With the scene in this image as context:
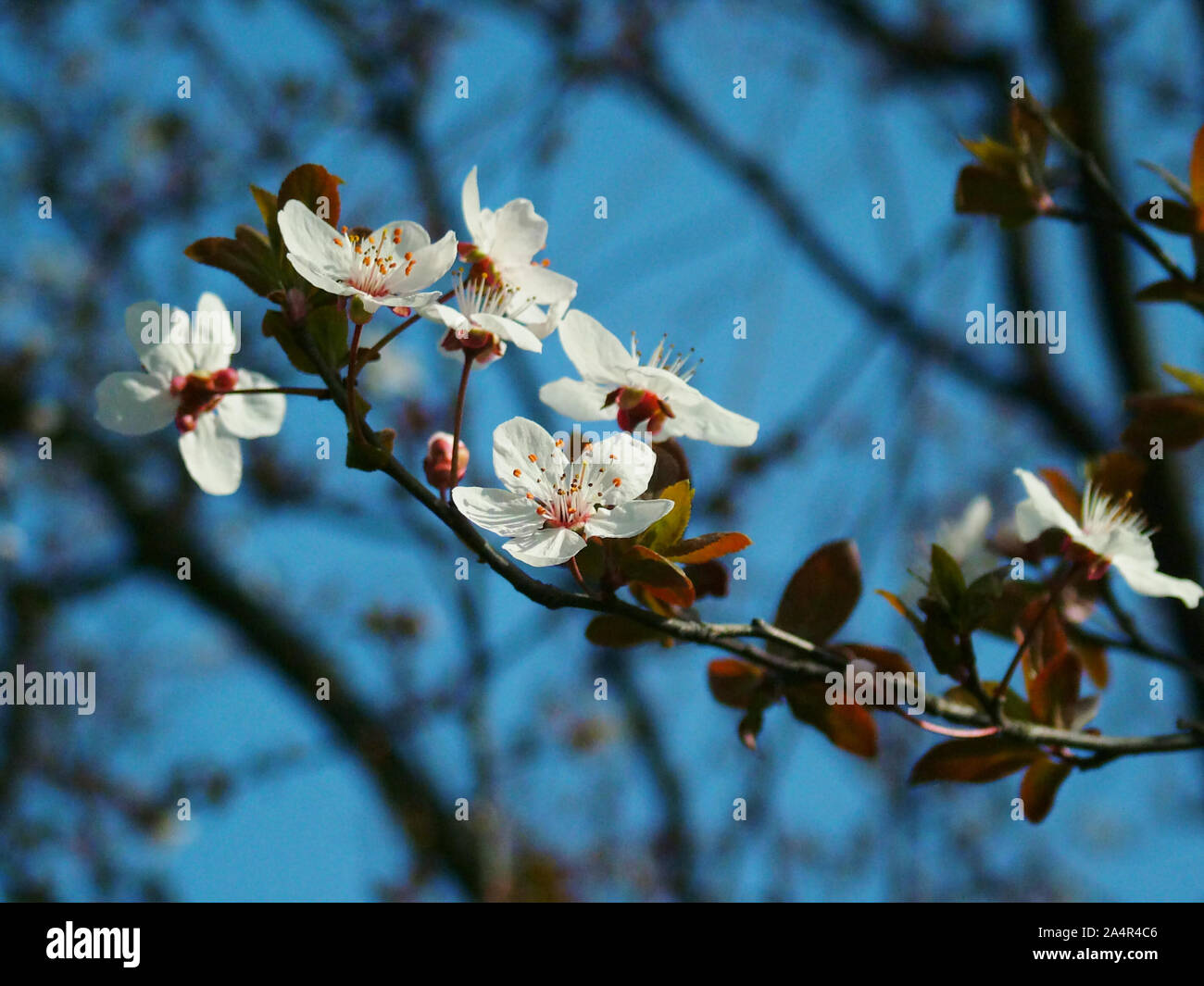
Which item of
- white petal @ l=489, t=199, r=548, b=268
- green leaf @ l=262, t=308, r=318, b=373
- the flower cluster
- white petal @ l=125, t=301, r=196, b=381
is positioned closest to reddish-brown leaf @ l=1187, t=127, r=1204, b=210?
the flower cluster

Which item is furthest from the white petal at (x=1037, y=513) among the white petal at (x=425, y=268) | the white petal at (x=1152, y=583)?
the white petal at (x=425, y=268)

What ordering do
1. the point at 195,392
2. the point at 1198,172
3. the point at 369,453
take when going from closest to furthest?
the point at 369,453 < the point at 195,392 < the point at 1198,172

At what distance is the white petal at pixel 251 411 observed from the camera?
96cm

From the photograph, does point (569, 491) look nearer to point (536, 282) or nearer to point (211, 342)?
point (536, 282)

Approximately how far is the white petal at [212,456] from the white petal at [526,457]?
0.28m

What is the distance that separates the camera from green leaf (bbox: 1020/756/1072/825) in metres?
0.92

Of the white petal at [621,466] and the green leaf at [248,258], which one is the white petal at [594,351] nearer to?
the white petal at [621,466]

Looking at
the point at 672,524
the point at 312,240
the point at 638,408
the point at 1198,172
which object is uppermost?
the point at 1198,172

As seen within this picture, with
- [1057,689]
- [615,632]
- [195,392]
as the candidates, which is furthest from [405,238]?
Result: [1057,689]

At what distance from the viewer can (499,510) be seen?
2.59 ft

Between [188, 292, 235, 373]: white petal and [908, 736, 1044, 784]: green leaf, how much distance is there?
710 mm

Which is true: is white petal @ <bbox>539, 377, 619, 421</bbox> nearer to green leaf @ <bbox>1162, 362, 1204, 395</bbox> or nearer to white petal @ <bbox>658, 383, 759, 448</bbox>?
white petal @ <bbox>658, 383, 759, 448</bbox>

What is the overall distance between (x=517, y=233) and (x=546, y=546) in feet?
0.92

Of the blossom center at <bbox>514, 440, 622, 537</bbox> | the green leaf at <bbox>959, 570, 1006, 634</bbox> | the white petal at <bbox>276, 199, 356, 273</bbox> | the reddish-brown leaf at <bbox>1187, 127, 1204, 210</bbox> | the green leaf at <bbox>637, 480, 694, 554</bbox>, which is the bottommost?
Answer: the green leaf at <bbox>959, 570, 1006, 634</bbox>
